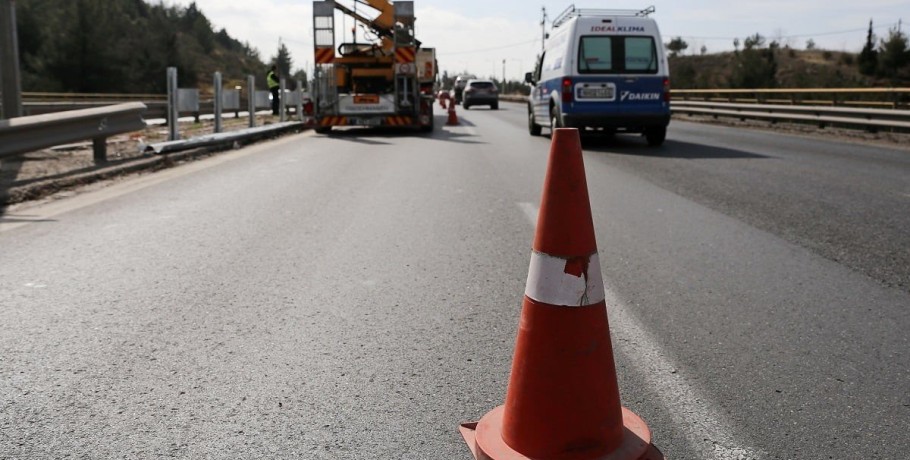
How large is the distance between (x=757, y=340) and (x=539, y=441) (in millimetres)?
1794

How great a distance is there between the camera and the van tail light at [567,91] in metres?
14.8

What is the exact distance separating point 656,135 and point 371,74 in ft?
25.7

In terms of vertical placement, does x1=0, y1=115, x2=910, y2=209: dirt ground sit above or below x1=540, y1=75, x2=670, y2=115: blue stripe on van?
below

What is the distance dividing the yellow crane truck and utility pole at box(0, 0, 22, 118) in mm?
9718

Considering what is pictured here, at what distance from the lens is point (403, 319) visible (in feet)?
14.0

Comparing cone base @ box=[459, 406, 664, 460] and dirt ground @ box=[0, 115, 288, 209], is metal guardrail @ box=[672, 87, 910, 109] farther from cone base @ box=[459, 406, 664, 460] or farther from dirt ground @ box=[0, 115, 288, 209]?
cone base @ box=[459, 406, 664, 460]

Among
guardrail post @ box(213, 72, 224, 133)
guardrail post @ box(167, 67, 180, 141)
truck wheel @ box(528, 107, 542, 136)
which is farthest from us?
truck wheel @ box(528, 107, 542, 136)

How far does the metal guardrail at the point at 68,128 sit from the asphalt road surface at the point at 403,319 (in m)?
1.02

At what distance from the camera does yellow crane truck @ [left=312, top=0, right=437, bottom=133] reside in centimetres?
2006

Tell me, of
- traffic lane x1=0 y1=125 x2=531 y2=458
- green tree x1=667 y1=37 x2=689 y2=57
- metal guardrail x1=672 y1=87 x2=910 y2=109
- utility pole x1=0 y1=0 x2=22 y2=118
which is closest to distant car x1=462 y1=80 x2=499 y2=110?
metal guardrail x1=672 y1=87 x2=910 y2=109

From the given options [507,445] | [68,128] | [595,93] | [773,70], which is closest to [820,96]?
[595,93]

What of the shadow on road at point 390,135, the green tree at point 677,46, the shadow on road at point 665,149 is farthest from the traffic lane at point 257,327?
the green tree at point 677,46

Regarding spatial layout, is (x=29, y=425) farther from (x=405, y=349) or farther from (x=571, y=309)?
(x=571, y=309)

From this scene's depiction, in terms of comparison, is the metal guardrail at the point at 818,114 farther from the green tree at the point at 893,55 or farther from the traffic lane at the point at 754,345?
the green tree at the point at 893,55
